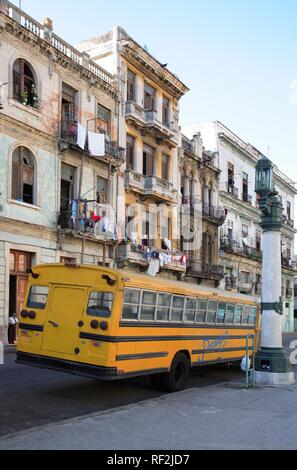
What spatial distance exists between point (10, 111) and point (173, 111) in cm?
1603

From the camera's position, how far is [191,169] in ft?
136

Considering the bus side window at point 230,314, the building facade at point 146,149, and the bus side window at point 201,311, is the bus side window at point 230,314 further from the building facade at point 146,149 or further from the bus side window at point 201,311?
the building facade at point 146,149

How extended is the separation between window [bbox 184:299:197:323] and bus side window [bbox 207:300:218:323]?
0.93 metres

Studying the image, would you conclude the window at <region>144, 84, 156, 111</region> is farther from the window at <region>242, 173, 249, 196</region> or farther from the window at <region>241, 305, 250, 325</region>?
the window at <region>241, 305, 250, 325</region>

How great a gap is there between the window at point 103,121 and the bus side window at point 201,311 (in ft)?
Answer: 59.0

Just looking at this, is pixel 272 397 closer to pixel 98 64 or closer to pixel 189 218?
pixel 98 64

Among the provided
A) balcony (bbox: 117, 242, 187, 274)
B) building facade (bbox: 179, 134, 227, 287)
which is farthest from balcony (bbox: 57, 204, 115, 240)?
building facade (bbox: 179, 134, 227, 287)

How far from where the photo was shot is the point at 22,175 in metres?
25.8

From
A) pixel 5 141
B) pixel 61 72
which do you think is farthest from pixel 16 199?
pixel 61 72

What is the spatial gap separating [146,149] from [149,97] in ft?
10.9

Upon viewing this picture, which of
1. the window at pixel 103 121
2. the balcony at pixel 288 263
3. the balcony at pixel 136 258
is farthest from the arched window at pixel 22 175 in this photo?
the balcony at pixel 288 263

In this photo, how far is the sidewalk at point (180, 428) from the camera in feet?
24.3

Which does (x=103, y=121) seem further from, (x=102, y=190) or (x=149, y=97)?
(x=149, y=97)

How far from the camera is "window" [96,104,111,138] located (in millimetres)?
31078
